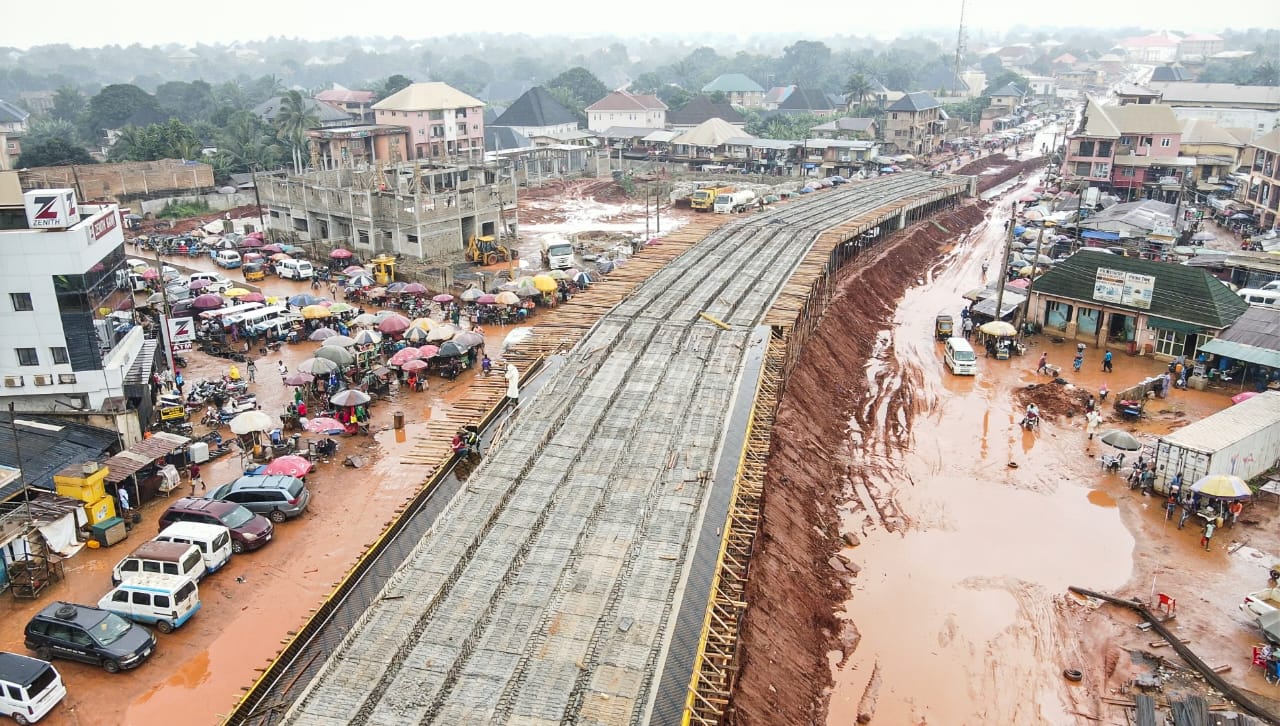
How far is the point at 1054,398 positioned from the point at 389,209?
37680mm

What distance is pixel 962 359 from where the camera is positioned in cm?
3753

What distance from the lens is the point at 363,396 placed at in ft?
98.3

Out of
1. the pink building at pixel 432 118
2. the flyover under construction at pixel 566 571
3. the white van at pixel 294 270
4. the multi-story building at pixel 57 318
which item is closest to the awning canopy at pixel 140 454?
the multi-story building at pixel 57 318

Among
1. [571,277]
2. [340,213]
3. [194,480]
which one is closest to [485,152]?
[340,213]

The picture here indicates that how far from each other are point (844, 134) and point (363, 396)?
87763mm

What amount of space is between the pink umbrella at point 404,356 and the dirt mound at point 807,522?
1484cm

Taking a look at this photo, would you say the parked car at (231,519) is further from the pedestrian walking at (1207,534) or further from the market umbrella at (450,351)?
the pedestrian walking at (1207,534)

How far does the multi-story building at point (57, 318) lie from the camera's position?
2589 centimetres

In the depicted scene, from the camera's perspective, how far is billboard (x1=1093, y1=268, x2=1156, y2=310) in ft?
126

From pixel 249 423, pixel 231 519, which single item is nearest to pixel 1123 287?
pixel 249 423

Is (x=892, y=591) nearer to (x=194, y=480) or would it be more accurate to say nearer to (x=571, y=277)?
(x=194, y=480)

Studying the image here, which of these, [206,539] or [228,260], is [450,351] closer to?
[206,539]

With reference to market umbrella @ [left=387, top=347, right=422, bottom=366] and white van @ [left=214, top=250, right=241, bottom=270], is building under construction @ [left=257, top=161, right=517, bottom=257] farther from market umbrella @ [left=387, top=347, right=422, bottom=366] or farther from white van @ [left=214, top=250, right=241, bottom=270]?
market umbrella @ [left=387, top=347, right=422, bottom=366]

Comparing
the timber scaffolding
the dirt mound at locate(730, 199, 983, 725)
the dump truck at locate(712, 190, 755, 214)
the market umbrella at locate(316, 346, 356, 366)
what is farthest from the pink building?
the dirt mound at locate(730, 199, 983, 725)
